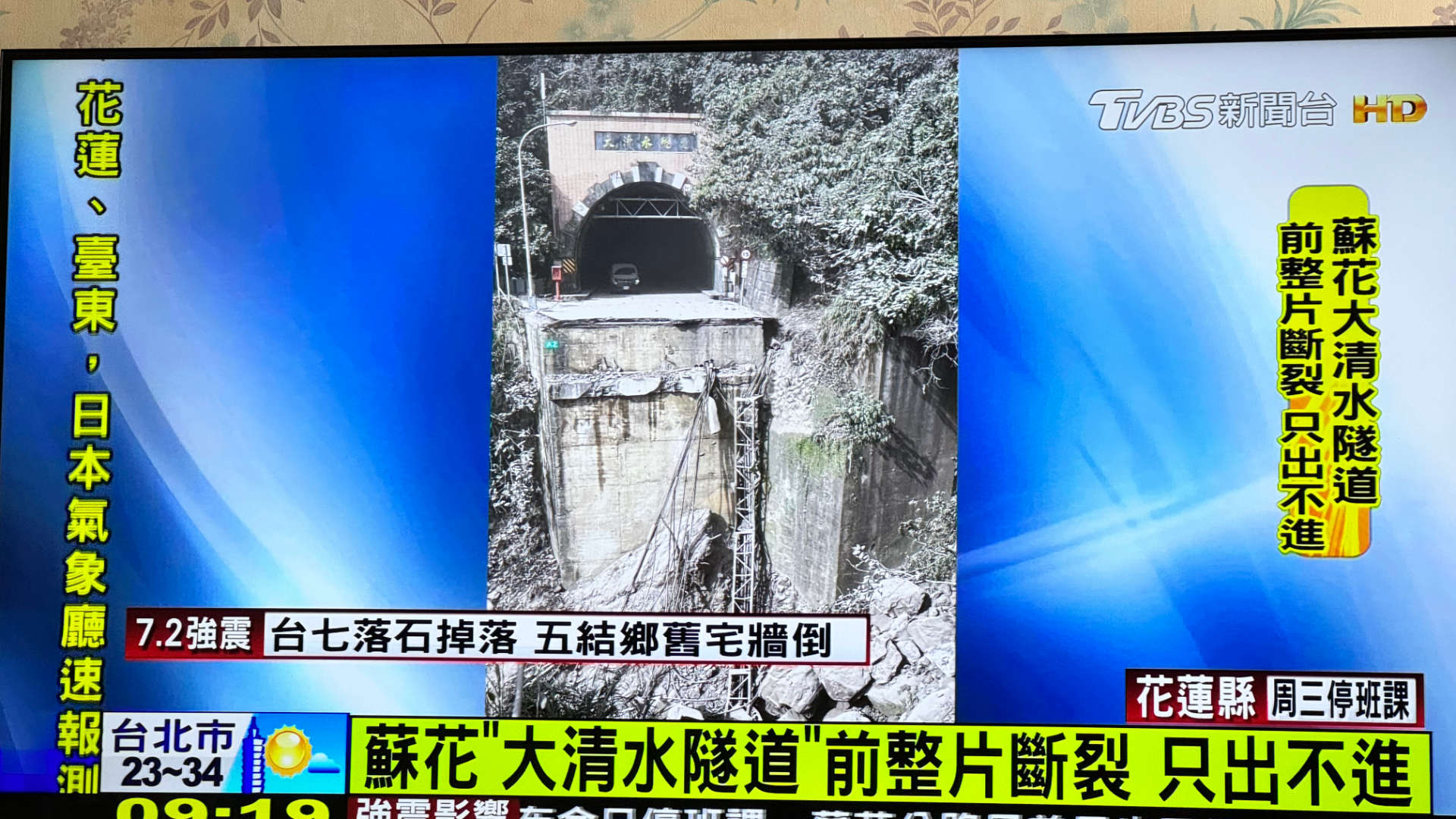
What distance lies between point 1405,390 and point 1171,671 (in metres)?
0.73

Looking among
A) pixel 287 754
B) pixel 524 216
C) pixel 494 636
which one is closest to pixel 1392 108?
pixel 524 216

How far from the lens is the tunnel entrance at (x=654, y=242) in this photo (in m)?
1.92

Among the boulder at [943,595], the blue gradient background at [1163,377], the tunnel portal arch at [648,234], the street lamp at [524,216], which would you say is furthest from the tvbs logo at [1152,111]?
the street lamp at [524,216]

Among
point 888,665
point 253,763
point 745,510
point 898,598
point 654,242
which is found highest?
point 654,242

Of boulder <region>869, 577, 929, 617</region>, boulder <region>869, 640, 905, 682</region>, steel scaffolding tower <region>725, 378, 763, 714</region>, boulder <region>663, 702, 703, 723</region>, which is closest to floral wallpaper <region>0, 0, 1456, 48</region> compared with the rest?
steel scaffolding tower <region>725, 378, 763, 714</region>

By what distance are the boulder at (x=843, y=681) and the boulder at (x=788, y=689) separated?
0.02m

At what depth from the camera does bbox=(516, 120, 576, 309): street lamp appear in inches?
76.4

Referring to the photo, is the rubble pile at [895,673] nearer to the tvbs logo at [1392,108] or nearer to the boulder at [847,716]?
the boulder at [847,716]

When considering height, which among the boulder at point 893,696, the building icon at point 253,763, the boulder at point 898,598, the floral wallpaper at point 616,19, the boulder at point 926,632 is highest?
the floral wallpaper at point 616,19

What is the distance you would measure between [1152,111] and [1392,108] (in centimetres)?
47

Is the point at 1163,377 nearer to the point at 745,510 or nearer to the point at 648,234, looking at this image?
the point at 745,510

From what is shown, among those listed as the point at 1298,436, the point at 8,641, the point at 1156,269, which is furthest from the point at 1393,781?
the point at 8,641

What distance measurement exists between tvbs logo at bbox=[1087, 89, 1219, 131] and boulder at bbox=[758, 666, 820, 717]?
1270mm
